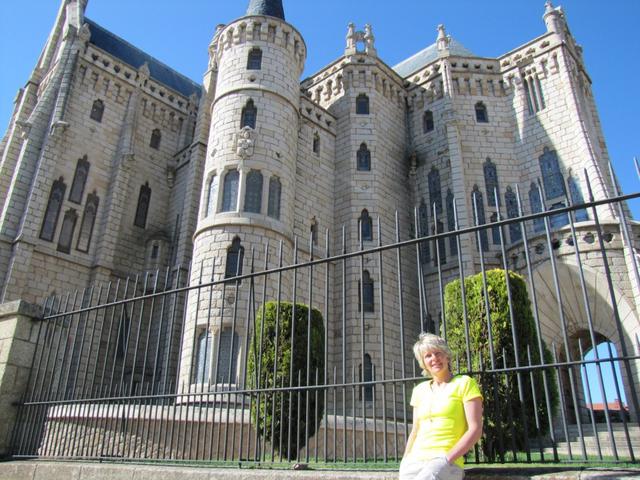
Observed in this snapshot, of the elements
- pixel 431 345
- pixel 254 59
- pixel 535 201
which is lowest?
pixel 431 345

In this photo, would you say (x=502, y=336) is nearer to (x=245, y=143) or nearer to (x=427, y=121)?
(x=245, y=143)

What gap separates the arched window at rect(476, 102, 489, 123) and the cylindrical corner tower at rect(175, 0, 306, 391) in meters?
7.36

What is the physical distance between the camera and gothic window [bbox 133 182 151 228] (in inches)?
865

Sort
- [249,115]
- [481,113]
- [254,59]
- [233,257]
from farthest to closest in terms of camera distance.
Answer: [481,113] → [254,59] → [249,115] → [233,257]

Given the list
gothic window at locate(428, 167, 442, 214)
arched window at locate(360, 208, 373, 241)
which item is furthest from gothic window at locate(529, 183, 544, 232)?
arched window at locate(360, 208, 373, 241)

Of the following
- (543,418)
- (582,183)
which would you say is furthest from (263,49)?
(543,418)

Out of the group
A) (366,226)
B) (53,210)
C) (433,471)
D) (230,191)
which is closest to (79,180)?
(53,210)

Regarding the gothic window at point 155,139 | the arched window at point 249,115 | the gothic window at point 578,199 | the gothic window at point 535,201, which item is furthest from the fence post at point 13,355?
the gothic window at point 155,139

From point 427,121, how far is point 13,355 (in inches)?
745

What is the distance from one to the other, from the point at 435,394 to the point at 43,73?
24804 millimetres

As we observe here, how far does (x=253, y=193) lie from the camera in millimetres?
16859

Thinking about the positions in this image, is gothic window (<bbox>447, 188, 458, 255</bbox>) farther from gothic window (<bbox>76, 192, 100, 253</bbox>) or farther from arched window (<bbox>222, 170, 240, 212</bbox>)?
gothic window (<bbox>76, 192, 100, 253</bbox>)

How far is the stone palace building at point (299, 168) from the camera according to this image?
16531mm

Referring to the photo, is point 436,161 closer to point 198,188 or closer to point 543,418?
point 198,188
